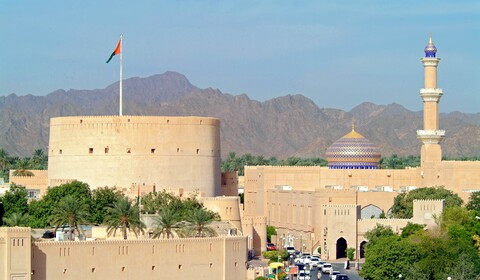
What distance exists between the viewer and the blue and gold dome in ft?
285

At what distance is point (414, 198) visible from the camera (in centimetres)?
7488

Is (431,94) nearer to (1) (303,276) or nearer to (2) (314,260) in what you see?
(2) (314,260)

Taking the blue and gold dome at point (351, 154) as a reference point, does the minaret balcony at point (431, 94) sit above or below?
above

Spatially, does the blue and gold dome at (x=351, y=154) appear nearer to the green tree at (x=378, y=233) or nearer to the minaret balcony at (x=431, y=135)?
the minaret balcony at (x=431, y=135)

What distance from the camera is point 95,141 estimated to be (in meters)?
70.7

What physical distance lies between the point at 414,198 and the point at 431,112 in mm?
10500

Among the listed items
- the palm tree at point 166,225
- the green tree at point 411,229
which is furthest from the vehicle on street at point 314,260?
the palm tree at point 166,225

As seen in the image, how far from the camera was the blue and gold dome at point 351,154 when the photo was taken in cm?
8688

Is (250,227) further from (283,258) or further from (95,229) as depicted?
(95,229)

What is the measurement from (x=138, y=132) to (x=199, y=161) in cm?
388

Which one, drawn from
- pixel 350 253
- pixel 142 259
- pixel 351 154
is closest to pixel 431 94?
pixel 351 154

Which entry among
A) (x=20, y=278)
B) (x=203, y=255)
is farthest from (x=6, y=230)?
(x=203, y=255)

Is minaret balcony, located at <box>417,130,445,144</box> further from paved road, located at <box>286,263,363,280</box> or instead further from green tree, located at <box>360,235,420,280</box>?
green tree, located at <box>360,235,420,280</box>

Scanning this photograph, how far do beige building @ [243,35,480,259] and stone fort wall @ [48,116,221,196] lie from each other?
17.9ft
